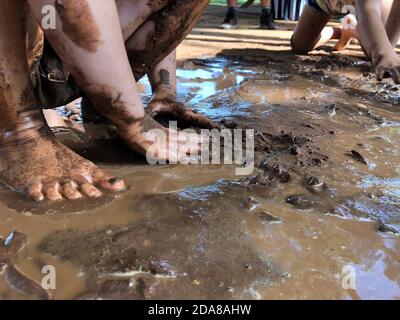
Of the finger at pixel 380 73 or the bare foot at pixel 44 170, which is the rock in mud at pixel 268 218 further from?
the finger at pixel 380 73

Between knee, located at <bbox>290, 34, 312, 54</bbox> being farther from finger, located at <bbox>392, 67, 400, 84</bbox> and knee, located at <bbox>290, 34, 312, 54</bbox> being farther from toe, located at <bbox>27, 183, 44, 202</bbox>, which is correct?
toe, located at <bbox>27, 183, 44, 202</bbox>

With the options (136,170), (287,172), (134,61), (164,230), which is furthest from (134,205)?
(134,61)

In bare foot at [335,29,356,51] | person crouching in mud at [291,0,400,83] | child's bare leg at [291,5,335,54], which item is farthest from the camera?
bare foot at [335,29,356,51]

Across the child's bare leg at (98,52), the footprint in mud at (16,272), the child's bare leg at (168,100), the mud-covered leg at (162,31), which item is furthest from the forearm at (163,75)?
the footprint in mud at (16,272)

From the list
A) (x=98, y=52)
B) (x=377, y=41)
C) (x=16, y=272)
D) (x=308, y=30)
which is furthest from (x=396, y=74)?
(x=16, y=272)

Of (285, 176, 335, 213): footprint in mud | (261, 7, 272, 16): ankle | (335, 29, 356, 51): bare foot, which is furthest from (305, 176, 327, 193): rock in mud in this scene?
(261, 7, 272, 16): ankle

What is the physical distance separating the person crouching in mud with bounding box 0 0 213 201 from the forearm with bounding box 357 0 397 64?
158cm

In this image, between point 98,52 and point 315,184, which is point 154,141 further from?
point 315,184

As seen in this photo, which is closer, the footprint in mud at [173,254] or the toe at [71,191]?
the footprint in mud at [173,254]

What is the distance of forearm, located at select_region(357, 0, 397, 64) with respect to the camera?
2.84 m

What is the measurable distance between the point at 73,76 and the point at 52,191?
36 centimetres

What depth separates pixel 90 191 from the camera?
1342 millimetres

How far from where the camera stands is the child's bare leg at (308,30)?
154 inches

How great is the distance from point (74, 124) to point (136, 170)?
62 centimetres
